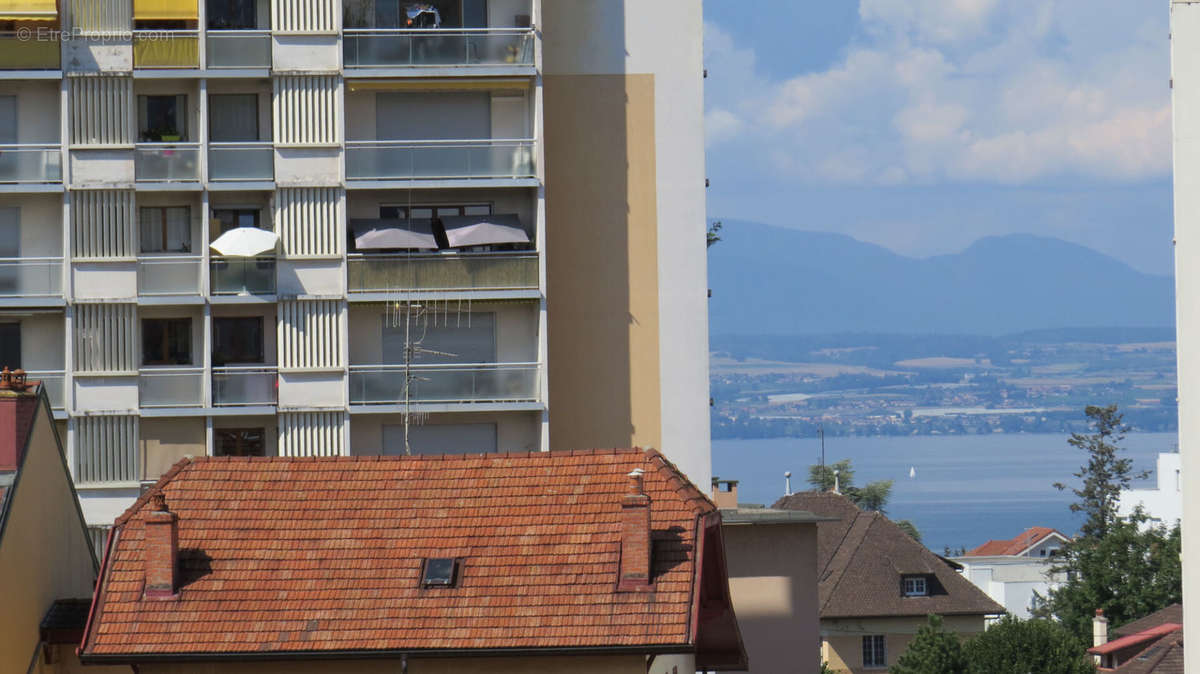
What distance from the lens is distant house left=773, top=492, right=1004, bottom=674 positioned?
90.0m

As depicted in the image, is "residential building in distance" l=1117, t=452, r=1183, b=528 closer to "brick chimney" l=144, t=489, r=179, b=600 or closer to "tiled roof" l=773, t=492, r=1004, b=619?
"tiled roof" l=773, t=492, r=1004, b=619

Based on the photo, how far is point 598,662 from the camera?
26734 millimetres

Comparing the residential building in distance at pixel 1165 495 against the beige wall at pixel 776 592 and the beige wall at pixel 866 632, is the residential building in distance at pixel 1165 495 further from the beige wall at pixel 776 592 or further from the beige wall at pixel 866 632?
the beige wall at pixel 776 592

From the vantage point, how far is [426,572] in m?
27.8

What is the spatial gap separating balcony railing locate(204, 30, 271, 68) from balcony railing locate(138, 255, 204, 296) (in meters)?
4.57

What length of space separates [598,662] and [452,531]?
3.13 metres

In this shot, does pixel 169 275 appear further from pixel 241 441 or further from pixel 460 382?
pixel 460 382

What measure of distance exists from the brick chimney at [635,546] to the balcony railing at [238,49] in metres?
23.4

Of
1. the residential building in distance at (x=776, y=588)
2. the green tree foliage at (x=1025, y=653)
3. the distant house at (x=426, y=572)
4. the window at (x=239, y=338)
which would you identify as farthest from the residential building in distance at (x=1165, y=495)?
the distant house at (x=426, y=572)

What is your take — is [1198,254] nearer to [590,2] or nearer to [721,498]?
[721,498]

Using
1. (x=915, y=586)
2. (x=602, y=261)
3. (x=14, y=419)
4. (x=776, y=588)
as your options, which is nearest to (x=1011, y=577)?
(x=915, y=586)

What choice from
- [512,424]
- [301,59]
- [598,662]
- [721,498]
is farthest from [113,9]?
[598,662]

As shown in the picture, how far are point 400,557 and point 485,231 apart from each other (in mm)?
20350

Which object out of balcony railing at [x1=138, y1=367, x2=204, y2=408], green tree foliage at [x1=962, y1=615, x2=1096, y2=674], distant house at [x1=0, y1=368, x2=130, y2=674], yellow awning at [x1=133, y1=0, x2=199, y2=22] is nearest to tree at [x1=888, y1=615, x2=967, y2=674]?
green tree foliage at [x1=962, y1=615, x2=1096, y2=674]
